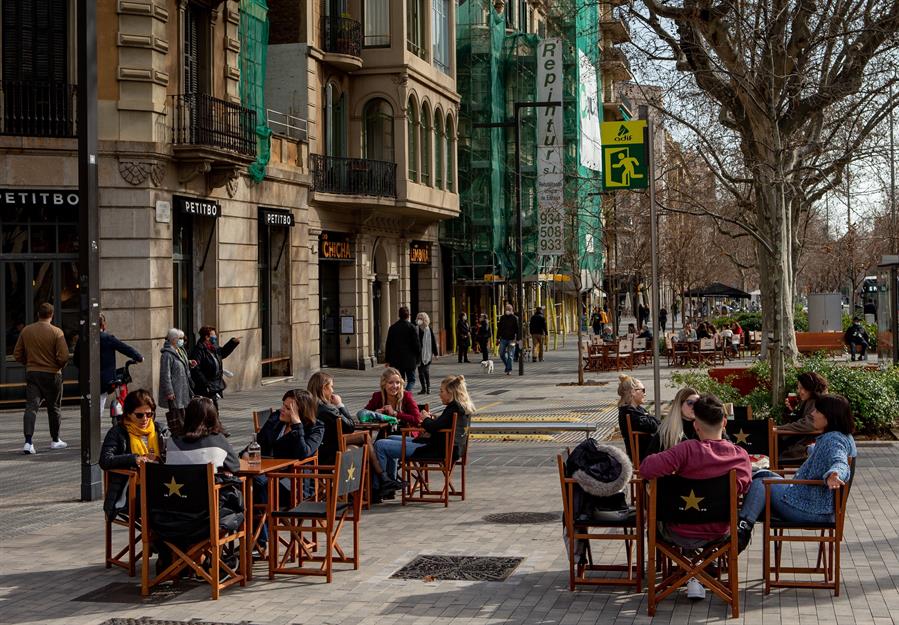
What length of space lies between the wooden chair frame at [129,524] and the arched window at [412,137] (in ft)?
92.7

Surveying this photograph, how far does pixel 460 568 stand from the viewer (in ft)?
31.5

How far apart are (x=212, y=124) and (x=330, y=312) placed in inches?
462

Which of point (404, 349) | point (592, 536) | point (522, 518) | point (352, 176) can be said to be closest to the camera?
point (592, 536)

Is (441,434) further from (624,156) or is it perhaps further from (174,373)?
(174,373)

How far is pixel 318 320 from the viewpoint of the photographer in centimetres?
3400

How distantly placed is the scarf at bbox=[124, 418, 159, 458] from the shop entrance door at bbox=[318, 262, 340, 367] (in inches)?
1023

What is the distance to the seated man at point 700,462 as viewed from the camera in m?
8.12

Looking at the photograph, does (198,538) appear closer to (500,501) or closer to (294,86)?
(500,501)

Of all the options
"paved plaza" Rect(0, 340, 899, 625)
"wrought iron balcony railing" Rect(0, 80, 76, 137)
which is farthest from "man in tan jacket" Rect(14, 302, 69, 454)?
"wrought iron balcony railing" Rect(0, 80, 76, 137)

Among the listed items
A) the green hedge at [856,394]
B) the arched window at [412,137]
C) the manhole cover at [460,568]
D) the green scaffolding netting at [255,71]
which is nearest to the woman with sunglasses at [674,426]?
the manhole cover at [460,568]

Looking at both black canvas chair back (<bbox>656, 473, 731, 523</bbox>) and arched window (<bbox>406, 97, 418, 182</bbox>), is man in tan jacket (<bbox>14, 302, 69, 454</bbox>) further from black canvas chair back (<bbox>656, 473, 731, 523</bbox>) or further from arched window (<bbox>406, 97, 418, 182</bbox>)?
arched window (<bbox>406, 97, 418, 182</bbox>)

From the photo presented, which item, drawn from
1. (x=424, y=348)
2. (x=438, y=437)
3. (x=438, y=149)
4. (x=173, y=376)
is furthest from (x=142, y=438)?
(x=438, y=149)

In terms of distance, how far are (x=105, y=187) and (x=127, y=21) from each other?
10.0ft

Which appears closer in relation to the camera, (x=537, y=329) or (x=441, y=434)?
(x=441, y=434)
